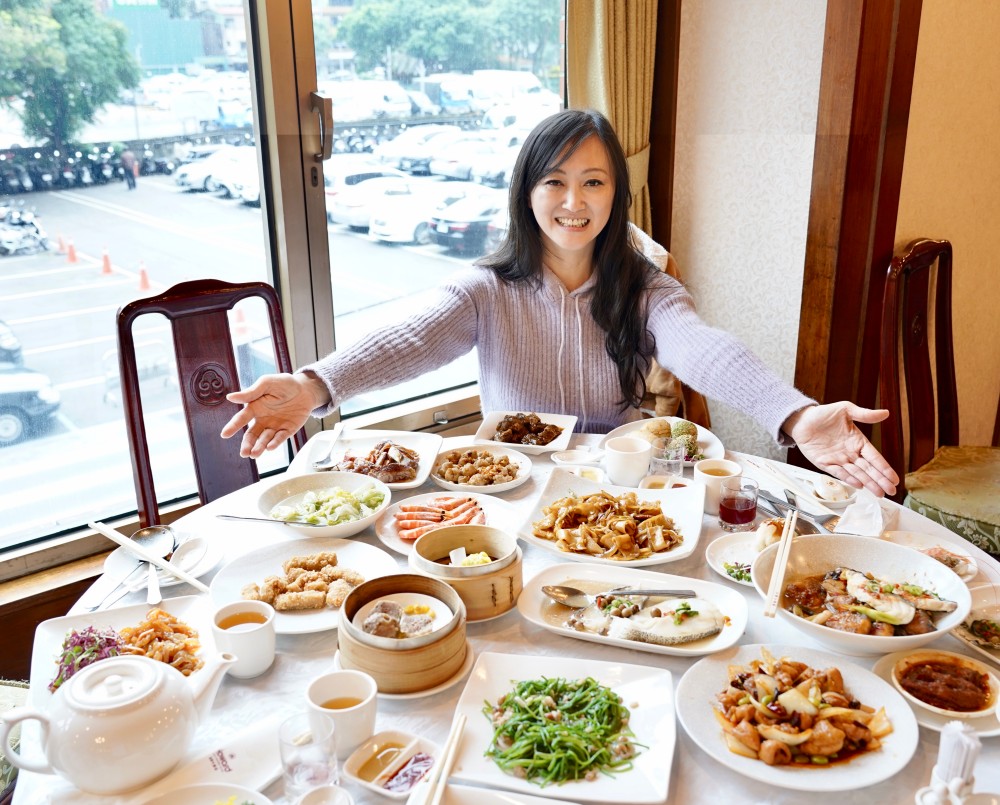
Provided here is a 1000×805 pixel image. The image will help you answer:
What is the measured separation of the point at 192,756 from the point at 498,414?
47.9 inches

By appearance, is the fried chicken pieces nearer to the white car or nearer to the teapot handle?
the teapot handle

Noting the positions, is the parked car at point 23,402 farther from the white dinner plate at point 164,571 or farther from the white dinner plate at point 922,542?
the white dinner plate at point 922,542

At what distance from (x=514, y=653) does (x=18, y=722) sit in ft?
2.06

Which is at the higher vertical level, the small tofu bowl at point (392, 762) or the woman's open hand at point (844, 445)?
the woman's open hand at point (844, 445)

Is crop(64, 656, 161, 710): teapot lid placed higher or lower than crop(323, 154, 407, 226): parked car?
lower

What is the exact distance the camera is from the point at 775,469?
1.86 metres

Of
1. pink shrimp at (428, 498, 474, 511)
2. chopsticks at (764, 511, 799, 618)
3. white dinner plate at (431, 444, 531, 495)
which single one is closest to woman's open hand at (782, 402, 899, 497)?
chopsticks at (764, 511, 799, 618)

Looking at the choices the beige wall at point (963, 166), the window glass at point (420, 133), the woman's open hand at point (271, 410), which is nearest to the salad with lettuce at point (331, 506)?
→ the woman's open hand at point (271, 410)

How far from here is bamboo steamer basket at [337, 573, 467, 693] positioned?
1146 mm

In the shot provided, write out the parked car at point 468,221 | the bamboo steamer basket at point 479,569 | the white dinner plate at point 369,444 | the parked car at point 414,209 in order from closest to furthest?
the bamboo steamer basket at point 479,569, the white dinner plate at point 369,444, the parked car at point 414,209, the parked car at point 468,221

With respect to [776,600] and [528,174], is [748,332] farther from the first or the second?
[776,600]

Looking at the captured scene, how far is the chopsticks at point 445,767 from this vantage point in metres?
0.95

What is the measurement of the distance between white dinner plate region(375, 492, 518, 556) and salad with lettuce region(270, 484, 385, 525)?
0.11 ft

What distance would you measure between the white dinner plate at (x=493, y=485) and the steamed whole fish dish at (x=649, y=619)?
48cm
